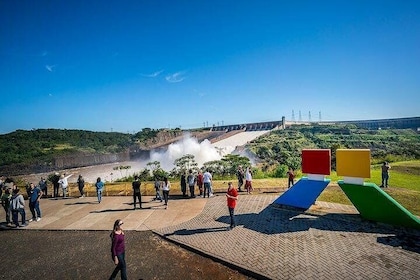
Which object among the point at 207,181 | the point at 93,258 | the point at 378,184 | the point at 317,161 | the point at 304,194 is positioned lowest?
the point at 93,258

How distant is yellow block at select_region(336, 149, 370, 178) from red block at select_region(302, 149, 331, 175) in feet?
2.70

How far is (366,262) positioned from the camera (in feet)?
22.7

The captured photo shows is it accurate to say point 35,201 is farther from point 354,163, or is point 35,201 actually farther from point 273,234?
point 354,163

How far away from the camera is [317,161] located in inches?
461

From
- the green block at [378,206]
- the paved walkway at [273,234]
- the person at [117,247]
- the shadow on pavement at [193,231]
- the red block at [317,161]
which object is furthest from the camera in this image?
the red block at [317,161]

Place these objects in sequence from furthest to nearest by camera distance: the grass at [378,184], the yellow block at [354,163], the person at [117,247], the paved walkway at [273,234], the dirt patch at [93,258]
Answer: the grass at [378,184] → the yellow block at [354,163] → the dirt patch at [93,258] → the paved walkway at [273,234] → the person at [117,247]

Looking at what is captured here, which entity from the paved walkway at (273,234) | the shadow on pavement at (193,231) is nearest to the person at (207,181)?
the paved walkway at (273,234)

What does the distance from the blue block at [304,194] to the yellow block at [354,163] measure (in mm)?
1233

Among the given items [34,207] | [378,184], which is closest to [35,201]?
[34,207]

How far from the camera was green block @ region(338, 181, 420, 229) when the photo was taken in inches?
345

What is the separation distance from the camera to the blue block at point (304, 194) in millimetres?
11203

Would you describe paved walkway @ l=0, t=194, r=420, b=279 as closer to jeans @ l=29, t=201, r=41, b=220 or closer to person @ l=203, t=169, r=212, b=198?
jeans @ l=29, t=201, r=41, b=220

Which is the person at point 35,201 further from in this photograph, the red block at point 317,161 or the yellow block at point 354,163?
the yellow block at point 354,163

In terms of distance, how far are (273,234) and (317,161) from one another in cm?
425
